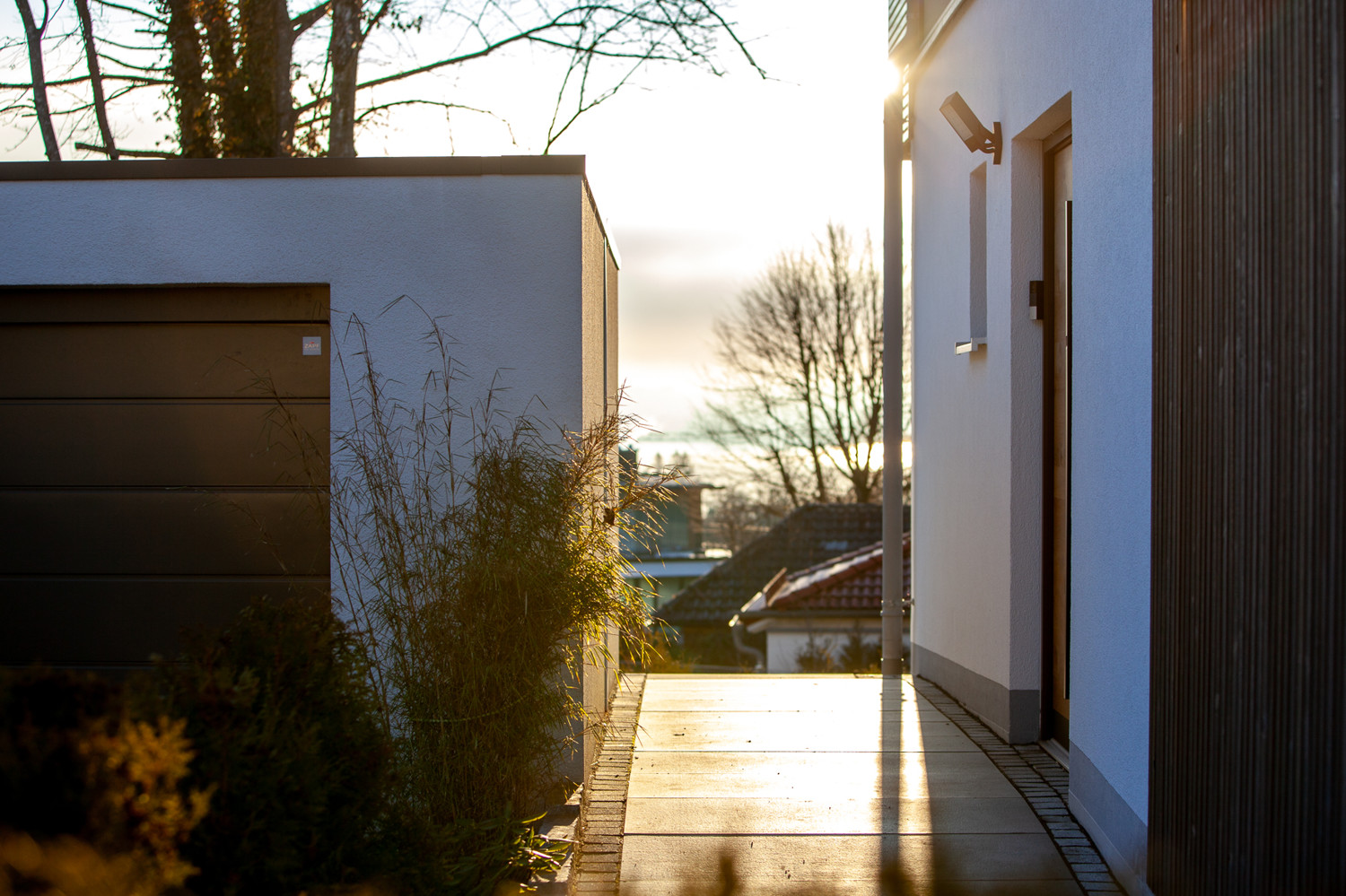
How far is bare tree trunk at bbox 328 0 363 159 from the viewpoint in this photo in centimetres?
1067

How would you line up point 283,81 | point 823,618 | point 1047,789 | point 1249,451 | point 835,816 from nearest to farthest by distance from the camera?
point 1249,451 < point 835,816 < point 1047,789 < point 283,81 < point 823,618

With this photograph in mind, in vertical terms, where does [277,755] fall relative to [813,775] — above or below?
above

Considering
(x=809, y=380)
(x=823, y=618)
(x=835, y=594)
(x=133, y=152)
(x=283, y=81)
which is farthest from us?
(x=809, y=380)

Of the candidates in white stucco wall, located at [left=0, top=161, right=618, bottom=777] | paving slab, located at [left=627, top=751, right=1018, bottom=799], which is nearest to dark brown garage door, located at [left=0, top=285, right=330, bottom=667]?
white stucco wall, located at [left=0, top=161, right=618, bottom=777]

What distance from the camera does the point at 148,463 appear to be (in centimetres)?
454

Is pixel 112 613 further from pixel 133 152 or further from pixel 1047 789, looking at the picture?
pixel 133 152

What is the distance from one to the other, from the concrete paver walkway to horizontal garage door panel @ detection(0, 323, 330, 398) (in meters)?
2.20

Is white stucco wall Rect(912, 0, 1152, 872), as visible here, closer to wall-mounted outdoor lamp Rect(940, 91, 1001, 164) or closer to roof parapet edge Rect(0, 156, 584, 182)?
wall-mounted outdoor lamp Rect(940, 91, 1001, 164)

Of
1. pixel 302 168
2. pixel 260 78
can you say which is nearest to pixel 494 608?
pixel 302 168

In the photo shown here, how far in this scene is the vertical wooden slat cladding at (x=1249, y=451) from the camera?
2082mm

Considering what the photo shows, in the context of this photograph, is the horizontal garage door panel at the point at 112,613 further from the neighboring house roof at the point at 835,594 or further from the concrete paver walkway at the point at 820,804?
the neighboring house roof at the point at 835,594

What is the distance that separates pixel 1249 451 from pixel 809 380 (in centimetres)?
2594

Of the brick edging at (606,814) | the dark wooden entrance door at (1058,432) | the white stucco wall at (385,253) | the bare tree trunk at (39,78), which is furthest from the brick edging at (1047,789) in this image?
the bare tree trunk at (39,78)

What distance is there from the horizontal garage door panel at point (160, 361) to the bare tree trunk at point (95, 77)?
688 centimetres
